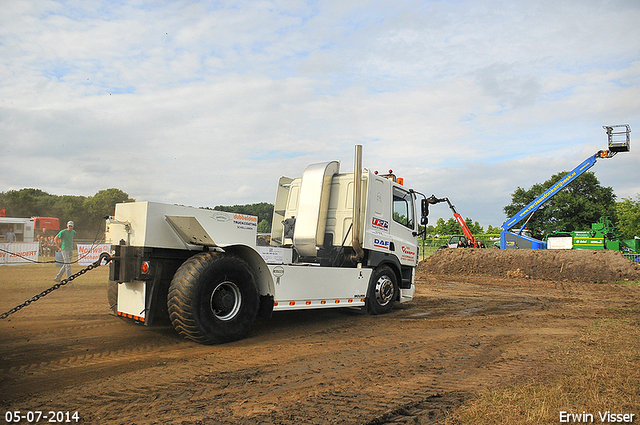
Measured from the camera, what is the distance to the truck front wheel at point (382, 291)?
9.02 meters

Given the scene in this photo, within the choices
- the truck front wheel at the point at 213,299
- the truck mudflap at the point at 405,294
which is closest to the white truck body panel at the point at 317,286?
the truck front wheel at the point at 213,299

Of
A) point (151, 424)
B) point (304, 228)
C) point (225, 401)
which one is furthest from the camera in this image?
point (304, 228)

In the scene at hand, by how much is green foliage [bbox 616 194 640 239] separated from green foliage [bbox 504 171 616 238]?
8.16 meters

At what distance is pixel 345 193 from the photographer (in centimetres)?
898

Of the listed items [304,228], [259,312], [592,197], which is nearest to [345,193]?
[304,228]

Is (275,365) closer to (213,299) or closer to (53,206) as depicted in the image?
(213,299)

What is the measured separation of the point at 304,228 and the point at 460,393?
501 centimetres

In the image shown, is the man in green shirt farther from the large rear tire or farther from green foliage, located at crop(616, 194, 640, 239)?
green foliage, located at crop(616, 194, 640, 239)

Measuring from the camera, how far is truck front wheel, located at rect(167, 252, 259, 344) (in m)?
5.70

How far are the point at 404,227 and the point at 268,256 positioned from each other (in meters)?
3.92

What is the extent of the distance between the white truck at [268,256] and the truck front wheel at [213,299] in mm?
14

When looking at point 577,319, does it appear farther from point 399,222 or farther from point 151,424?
point 151,424

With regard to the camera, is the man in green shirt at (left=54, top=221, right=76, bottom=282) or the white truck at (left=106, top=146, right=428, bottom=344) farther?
the man in green shirt at (left=54, top=221, right=76, bottom=282)

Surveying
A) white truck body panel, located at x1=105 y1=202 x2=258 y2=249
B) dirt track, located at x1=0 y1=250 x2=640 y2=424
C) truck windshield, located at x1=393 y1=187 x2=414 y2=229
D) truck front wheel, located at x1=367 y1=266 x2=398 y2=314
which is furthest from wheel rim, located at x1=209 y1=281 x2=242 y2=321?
truck windshield, located at x1=393 y1=187 x2=414 y2=229
